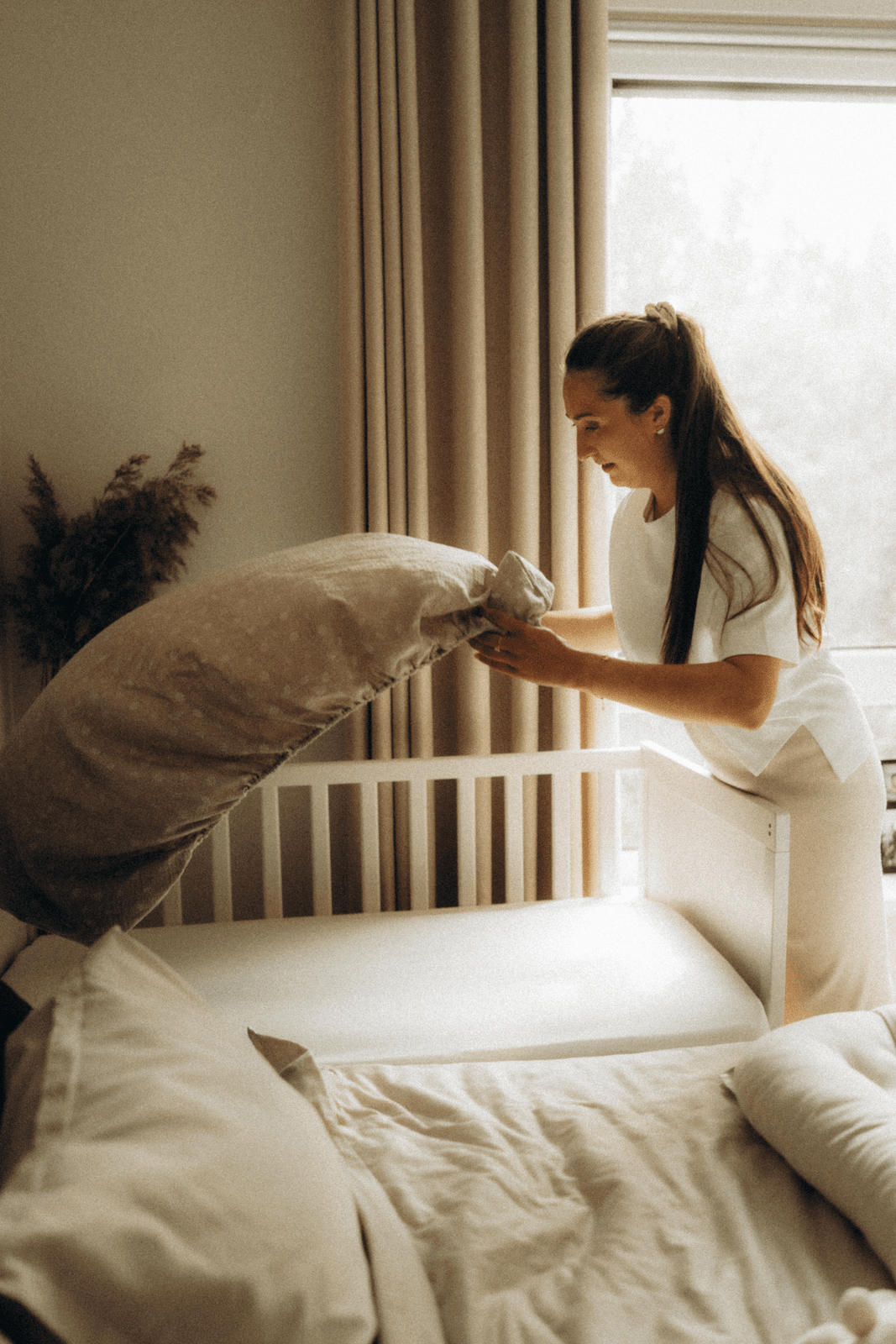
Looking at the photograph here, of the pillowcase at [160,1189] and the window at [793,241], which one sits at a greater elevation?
the window at [793,241]

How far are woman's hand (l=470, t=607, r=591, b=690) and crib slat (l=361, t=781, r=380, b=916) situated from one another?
2.01 ft

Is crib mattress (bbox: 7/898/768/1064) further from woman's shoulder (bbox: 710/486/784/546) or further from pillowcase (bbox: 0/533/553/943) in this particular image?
woman's shoulder (bbox: 710/486/784/546)

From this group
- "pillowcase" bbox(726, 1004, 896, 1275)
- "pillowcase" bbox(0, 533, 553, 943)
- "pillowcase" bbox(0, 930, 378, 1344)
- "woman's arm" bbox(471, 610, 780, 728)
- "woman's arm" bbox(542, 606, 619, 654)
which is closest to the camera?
"pillowcase" bbox(0, 930, 378, 1344)

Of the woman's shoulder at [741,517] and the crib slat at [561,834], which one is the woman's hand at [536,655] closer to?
the woman's shoulder at [741,517]

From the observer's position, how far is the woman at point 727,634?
53.4 inches

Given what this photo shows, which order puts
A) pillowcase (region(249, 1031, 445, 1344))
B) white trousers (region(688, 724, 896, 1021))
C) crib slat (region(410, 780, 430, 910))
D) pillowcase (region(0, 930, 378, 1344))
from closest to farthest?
1. pillowcase (region(0, 930, 378, 1344))
2. pillowcase (region(249, 1031, 445, 1344))
3. white trousers (region(688, 724, 896, 1021))
4. crib slat (region(410, 780, 430, 910))

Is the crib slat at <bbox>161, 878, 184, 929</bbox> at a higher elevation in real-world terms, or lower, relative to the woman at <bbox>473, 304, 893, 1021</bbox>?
lower

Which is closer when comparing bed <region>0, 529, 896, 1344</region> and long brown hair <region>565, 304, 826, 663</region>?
bed <region>0, 529, 896, 1344</region>

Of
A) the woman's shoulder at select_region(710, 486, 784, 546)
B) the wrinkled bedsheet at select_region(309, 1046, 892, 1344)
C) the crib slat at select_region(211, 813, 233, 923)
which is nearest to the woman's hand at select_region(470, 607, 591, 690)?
the woman's shoulder at select_region(710, 486, 784, 546)

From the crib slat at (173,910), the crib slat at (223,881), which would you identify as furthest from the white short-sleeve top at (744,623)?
the crib slat at (173,910)

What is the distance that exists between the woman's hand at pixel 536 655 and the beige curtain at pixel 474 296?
63cm

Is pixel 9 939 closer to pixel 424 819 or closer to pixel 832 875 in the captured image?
pixel 424 819

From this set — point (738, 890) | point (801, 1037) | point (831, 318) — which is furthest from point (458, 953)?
point (831, 318)

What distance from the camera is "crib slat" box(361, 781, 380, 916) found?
1911mm
